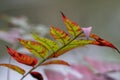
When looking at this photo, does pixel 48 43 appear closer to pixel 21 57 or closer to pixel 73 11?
pixel 21 57

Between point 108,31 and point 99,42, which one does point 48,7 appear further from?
point 99,42

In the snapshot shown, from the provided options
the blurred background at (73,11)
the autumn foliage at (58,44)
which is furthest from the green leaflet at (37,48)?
the blurred background at (73,11)

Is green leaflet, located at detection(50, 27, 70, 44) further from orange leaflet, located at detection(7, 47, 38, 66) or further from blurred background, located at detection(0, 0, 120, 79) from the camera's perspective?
blurred background, located at detection(0, 0, 120, 79)

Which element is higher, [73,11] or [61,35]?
[73,11]

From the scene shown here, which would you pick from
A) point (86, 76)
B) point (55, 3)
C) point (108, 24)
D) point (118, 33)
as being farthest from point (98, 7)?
point (86, 76)

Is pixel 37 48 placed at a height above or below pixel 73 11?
below

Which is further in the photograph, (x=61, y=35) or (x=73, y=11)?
(x=73, y=11)

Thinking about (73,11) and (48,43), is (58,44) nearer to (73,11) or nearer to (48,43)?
(48,43)

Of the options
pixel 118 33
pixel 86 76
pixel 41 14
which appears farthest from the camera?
pixel 41 14

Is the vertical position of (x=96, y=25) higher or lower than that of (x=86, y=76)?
higher

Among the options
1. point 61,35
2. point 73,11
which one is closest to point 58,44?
point 61,35
